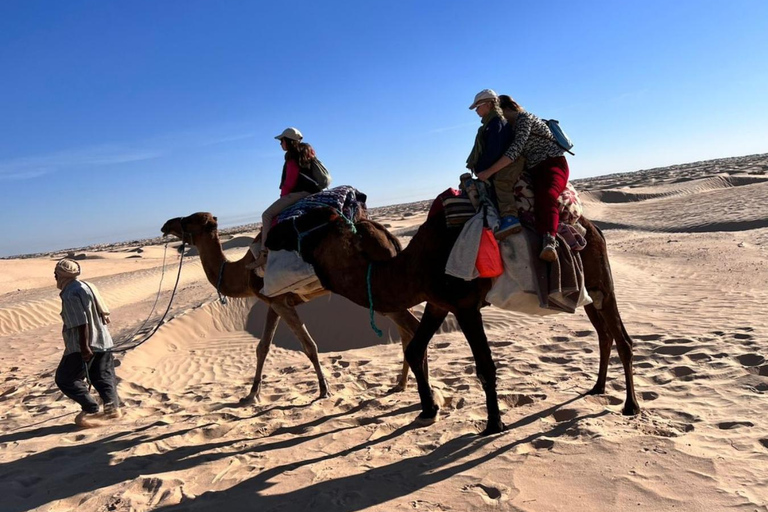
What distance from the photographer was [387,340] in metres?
9.81

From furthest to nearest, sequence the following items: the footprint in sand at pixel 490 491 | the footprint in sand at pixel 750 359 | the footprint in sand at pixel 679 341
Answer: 1. the footprint in sand at pixel 679 341
2. the footprint in sand at pixel 750 359
3. the footprint in sand at pixel 490 491

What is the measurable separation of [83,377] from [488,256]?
497 centimetres

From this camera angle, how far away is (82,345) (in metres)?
5.86

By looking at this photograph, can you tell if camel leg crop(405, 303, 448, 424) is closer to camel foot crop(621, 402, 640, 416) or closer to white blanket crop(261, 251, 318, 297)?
white blanket crop(261, 251, 318, 297)

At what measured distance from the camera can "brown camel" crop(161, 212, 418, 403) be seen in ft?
21.1

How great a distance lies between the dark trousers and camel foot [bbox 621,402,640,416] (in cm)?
568

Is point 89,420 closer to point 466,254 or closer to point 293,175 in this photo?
point 293,175

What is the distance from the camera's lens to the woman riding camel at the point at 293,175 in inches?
234

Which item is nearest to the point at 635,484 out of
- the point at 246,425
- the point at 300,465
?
the point at 300,465

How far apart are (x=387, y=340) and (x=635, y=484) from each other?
6.50 m

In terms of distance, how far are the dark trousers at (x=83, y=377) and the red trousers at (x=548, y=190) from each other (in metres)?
5.23

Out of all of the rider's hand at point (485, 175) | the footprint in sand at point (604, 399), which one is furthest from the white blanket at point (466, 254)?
the footprint in sand at point (604, 399)

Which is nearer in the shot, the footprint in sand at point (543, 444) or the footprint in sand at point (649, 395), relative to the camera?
the footprint in sand at point (543, 444)

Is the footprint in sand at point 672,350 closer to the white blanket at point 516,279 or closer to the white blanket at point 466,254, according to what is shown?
the white blanket at point 516,279
